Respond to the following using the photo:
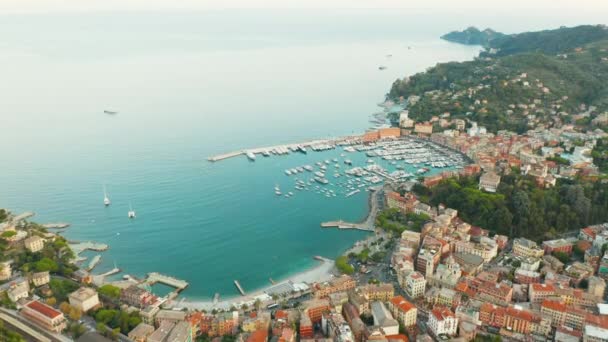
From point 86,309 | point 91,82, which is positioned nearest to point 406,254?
point 86,309

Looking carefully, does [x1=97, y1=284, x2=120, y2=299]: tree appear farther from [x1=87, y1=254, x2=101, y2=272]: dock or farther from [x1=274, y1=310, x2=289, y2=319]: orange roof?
[x1=274, y1=310, x2=289, y2=319]: orange roof

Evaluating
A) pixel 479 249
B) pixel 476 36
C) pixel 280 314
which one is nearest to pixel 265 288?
pixel 280 314

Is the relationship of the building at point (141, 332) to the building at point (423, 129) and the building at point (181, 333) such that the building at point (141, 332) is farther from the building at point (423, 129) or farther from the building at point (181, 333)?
the building at point (423, 129)

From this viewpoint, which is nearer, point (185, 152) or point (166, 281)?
point (166, 281)

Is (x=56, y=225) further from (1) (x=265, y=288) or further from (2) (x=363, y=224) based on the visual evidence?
(2) (x=363, y=224)

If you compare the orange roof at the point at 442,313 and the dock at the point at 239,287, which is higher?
the orange roof at the point at 442,313

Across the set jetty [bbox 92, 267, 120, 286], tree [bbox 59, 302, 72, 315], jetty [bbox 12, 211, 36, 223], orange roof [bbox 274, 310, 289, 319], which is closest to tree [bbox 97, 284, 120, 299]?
tree [bbox 59, 302, 72, 315]

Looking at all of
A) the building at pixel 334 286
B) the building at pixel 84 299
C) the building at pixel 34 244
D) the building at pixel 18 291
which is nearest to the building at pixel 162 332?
the building at pixel 84 299
